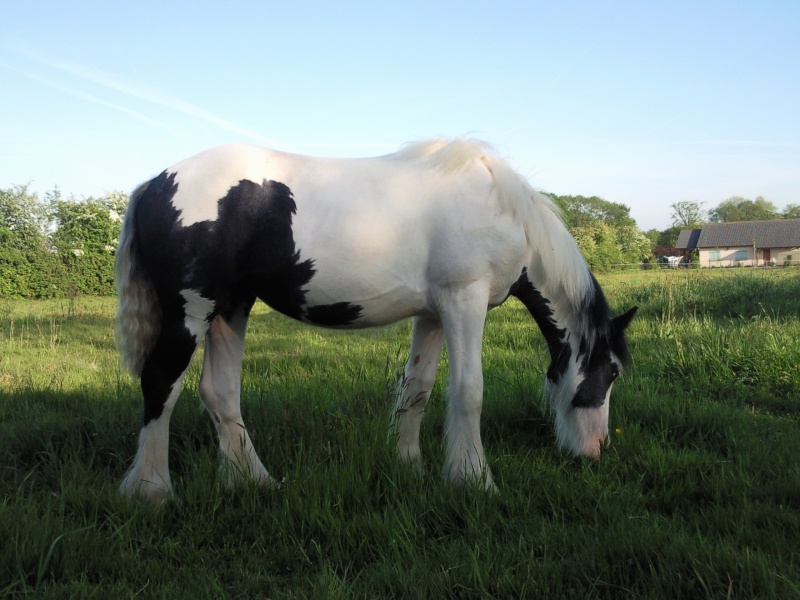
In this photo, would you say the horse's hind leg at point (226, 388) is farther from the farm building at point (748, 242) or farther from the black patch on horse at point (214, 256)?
the farm building at point (748, 242)

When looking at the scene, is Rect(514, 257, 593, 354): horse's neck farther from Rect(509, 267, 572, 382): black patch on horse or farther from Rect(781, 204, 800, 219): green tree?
Rect(781, 204, 800, 219): green tree

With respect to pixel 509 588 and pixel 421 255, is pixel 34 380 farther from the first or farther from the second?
pixel 509 588

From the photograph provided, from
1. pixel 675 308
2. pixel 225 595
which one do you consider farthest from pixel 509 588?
pixel 675 308

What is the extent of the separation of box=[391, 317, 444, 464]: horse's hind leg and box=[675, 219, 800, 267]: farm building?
6554 cm

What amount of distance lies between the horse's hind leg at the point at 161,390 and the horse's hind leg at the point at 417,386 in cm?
125

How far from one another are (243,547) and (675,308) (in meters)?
8.57

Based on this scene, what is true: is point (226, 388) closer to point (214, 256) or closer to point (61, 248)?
point (214, 256)

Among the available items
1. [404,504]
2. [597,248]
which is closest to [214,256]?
[404,504]

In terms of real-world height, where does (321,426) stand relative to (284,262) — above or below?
below

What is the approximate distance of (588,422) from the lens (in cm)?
363

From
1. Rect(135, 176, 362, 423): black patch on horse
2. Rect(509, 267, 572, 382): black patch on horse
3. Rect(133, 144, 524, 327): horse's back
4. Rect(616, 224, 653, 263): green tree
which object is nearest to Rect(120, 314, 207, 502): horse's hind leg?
Rect(135, 176, 362, 423): black patch on horse

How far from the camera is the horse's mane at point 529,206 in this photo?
A: 3311 mm

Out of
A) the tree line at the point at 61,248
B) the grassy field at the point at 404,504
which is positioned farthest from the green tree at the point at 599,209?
the grassy field at the point at 404,504

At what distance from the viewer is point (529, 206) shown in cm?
338
